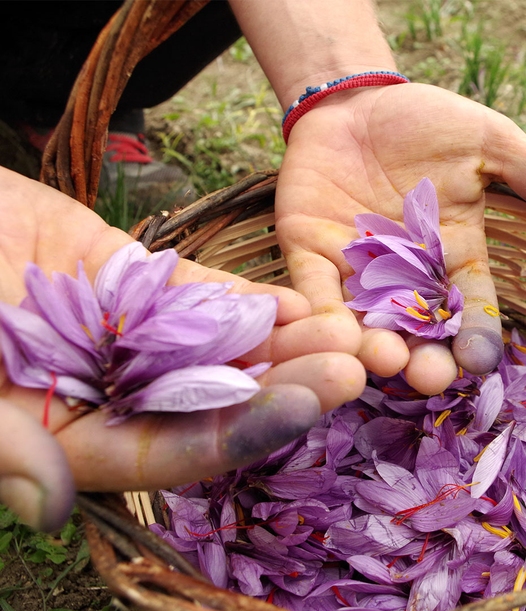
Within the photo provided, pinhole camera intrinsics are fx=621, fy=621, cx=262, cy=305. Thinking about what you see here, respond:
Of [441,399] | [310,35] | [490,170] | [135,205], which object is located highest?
[310,35]

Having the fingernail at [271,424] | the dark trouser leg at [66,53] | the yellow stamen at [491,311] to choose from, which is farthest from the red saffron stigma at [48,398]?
the dark trouser leg at [66,53]

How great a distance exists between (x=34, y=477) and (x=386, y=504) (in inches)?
20.0

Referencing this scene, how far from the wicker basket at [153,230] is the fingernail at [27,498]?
7cm

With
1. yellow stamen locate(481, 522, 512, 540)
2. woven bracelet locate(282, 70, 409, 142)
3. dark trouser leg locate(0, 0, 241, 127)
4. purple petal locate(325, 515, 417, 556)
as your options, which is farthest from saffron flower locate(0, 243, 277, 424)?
dark trouser leg locate(0, 0, 241, 127)

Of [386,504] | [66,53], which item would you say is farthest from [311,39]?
[386,504]

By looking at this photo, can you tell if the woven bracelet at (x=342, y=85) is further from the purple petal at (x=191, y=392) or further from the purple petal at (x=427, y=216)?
the purple petal at (x=191, y=392)

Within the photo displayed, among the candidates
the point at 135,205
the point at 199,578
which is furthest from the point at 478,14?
the point at 199,578

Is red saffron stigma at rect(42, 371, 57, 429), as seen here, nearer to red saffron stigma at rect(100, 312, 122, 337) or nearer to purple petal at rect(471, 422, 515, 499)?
red saffron stigma at rect(100, 312, 122, 337)

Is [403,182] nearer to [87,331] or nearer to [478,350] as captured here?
[478,350]

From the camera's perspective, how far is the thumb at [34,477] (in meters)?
0.46

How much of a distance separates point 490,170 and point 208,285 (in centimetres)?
48

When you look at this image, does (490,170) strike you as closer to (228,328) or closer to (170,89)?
(228,328)

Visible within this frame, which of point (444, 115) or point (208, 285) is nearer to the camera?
point (208, 285)

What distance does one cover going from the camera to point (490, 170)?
89 cm
